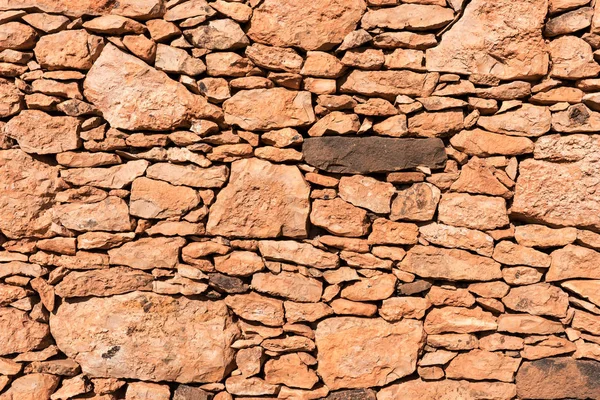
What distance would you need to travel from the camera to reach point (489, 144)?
281cm

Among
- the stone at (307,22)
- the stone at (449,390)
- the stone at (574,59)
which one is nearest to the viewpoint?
the stone at (574,59)

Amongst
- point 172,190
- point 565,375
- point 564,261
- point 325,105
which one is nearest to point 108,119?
point 172,190

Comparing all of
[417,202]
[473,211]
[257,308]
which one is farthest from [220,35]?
[473,211]

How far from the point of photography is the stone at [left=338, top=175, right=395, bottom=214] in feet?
9.37

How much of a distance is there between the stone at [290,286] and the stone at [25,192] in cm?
125

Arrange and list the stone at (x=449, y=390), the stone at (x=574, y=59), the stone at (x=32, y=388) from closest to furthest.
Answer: the stone at (x=574, y=59)
the stone at (x=449, y=390)
the stone at (x=32, y=388)

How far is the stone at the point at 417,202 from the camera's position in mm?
2840

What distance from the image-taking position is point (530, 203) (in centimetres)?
280

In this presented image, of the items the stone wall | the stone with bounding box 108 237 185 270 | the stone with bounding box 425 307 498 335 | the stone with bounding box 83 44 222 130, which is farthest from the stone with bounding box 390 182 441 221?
the stone with bounding box 108 237 185 270

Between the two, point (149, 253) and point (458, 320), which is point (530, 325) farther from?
point (149, 253)

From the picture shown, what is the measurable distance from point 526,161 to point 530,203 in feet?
0.73

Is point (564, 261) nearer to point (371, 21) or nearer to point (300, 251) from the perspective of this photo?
point (300, 251)

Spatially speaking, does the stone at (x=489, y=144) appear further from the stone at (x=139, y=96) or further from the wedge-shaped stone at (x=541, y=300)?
the stone at (x=139, y=96)

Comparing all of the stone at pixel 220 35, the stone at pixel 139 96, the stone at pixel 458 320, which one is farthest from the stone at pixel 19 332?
the stone at pixel 458 320
